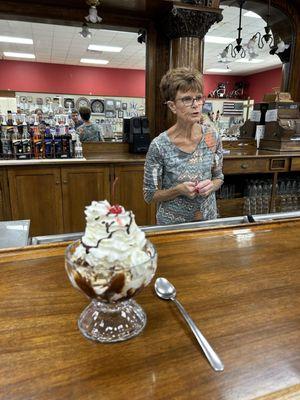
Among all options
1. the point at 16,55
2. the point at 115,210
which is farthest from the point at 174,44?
the point at 16,55

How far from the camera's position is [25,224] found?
4.89 feet

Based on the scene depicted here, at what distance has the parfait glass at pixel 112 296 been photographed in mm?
629

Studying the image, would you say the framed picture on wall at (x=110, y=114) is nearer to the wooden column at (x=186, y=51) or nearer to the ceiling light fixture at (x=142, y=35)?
the ceiling light fixture at (x=142, y=35)

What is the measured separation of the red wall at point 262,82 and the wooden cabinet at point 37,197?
8770mm

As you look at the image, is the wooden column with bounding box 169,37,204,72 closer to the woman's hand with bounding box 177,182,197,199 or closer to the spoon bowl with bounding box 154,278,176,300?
the woman's hand with bounding box 177,182,197,199

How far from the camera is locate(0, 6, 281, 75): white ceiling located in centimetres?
565

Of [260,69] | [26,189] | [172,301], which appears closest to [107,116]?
[26,189]

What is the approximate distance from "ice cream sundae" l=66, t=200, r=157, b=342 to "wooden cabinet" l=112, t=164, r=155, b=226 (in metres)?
2.29

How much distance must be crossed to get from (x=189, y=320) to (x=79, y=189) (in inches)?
96.1

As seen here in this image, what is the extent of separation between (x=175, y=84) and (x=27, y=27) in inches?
217

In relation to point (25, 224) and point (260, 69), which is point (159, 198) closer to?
point (25, 224)

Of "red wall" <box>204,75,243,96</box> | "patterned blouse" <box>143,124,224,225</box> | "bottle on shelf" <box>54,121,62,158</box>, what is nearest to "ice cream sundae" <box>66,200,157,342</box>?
"patterned blouse" <box>143,124,224,225</box>

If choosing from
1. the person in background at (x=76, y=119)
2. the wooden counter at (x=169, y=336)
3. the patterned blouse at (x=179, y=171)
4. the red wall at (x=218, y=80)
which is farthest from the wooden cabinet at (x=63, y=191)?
the red wall at (x=218, y=80)

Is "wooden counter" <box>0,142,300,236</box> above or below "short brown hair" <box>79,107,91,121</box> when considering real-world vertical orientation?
below
